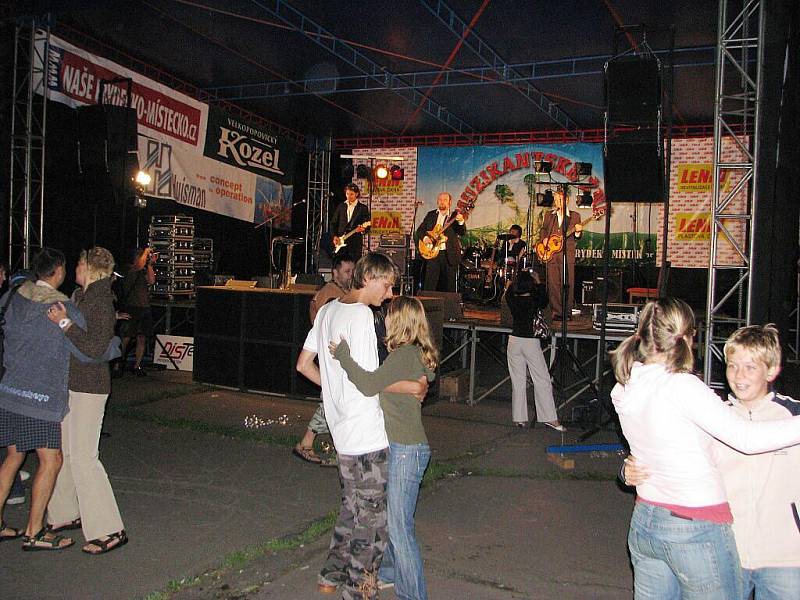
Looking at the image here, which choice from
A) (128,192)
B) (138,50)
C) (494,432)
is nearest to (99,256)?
(494,432)

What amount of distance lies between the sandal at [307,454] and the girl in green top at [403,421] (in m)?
3.15

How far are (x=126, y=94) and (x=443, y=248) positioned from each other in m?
6.69

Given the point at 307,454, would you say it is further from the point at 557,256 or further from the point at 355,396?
the point at 557,256

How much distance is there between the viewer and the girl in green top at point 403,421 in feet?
11.3

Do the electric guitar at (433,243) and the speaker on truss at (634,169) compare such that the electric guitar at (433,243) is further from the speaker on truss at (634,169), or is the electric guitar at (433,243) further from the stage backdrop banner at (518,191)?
the speaker on truss at (634,169)

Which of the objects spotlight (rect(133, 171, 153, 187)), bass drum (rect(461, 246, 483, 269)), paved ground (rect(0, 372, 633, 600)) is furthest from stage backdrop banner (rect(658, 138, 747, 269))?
spotlight (rect(133, 171, 153, 187))

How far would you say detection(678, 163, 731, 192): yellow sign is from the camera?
17.3 meters

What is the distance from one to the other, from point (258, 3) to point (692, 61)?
8146 mm

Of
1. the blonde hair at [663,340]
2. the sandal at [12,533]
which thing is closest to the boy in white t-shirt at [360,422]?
the blonde hair at [663,340]

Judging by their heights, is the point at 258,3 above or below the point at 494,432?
above

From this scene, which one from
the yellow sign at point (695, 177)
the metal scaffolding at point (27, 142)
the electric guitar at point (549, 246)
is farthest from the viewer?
the yellow sign at point (695, 177)

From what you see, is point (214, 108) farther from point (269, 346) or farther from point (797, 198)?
point (797, 198)

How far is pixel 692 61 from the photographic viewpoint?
13617 millimetres

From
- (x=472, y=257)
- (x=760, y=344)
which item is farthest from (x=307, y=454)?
(x=472, y=257)
